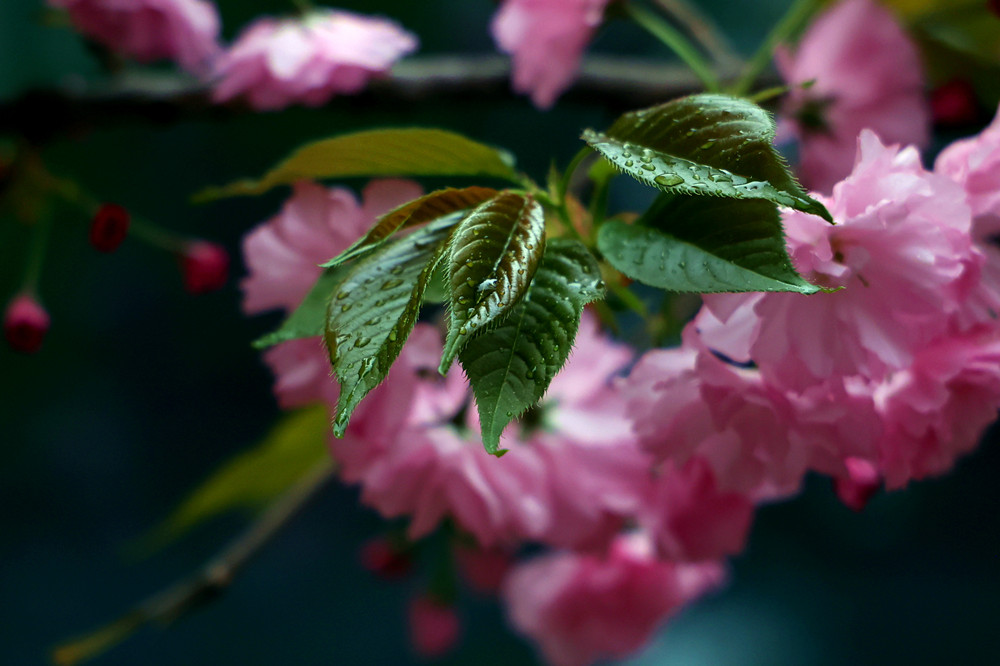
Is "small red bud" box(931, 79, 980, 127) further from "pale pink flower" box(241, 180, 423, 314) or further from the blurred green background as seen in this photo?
the blurred green background

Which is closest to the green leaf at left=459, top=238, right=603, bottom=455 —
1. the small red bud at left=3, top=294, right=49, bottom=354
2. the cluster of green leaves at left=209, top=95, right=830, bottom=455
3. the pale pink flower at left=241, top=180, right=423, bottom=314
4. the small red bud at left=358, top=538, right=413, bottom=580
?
the cluster of green leaves at left=209, top=95, right=830, bottom=455

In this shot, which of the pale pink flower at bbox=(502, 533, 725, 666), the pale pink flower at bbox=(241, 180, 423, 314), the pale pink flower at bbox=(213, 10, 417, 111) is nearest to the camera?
the pale pink flower at bbox=(241, 180, 423, 314)

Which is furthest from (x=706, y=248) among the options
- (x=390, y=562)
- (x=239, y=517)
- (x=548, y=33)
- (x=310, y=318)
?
(x=239, y=517)

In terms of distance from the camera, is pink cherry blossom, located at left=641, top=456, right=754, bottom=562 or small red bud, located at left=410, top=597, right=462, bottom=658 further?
small red bud, located at left=410, top=597, right=462, bottom=658

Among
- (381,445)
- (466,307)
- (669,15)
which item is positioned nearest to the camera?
(466,307)

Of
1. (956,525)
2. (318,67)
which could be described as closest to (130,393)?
(318,67)

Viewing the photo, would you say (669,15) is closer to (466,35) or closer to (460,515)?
(460,515)

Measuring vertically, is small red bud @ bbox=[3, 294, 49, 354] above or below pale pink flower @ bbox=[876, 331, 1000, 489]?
below

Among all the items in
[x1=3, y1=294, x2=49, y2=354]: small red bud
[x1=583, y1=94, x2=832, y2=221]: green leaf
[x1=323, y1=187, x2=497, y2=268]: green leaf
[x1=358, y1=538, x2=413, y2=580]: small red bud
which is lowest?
[x1=358, y1=538, x2=413, y2=580]: small red bud
